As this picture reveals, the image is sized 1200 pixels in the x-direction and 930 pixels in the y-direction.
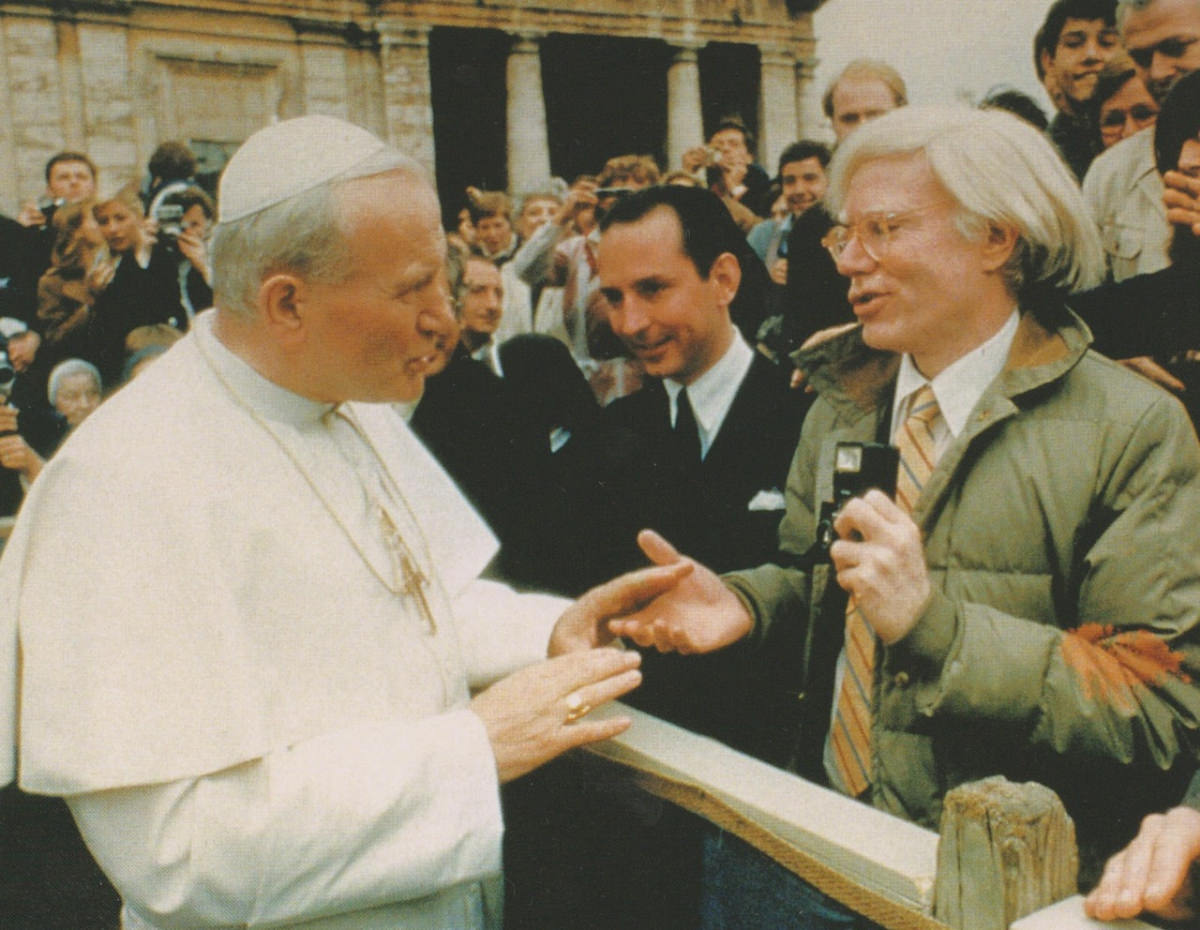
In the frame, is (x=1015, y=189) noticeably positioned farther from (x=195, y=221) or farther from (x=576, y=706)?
Result: (x=195, y=221)

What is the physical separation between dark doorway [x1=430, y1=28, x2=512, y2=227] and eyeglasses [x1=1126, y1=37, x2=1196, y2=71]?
1677 cm

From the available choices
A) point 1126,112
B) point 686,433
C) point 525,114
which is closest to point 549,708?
point 686,433

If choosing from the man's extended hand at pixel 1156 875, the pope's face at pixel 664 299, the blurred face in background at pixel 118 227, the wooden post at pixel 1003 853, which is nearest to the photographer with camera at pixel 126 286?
the blurred face in background at pixel 118 227

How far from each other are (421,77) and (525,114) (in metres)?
1.90

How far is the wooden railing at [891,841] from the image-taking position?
135cm

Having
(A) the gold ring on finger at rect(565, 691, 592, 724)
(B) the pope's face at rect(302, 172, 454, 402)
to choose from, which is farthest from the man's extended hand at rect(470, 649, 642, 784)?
(B) the pope's face at rect(302, 172, 454, 402)

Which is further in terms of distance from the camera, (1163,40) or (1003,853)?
(1163,40)

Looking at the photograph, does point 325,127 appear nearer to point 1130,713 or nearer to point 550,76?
point 1130,713

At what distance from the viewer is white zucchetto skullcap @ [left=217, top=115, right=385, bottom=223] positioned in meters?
1.92

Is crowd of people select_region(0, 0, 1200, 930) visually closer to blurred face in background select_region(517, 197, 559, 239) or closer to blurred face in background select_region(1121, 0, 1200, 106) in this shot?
blurred face in background select_region(1121, 0, 1200, 106)

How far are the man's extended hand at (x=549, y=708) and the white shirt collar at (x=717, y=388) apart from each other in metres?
1.31

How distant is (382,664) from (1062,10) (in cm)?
408

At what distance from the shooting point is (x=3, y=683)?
69.2 inches

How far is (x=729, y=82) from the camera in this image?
21.0 m
